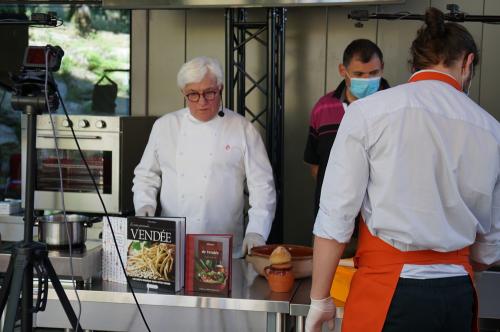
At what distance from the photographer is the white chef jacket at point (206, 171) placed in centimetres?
329

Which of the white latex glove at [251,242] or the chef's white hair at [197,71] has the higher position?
the chef's white hair at [197,71]

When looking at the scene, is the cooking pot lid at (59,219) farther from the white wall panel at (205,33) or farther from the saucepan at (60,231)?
the white wall panel at (205,33)

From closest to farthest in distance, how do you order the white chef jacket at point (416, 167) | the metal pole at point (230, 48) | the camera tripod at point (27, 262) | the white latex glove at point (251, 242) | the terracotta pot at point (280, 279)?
the white chef jacket at point (416, 167), the camera tripod at point (27, 262), the terracotta pot at point (280, 279), the white latex glove at point (251, 242), the metal pole at point (230, 48)

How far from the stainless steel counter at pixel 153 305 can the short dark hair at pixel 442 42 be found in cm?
86

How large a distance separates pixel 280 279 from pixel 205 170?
103cm

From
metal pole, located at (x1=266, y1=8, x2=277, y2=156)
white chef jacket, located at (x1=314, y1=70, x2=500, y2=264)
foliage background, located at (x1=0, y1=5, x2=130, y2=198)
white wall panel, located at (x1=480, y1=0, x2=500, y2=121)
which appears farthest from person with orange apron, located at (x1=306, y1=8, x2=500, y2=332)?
foliage background, located at (x1=0, y1=5, x2=130, y2=198)


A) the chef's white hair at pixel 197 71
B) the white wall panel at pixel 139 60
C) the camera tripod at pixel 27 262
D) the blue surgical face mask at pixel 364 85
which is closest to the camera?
the camera tripod at pixel 27 262

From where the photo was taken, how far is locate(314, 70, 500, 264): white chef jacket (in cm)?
176

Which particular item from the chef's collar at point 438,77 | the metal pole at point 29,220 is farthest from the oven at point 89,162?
the chef's collar at point 438,77

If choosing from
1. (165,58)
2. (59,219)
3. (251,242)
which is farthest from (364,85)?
(165,58)

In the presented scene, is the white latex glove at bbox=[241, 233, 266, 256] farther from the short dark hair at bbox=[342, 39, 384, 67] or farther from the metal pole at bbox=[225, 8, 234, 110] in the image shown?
the metal pole at bbox=[225, 8, 234, 110]

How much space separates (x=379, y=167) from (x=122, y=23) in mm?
3447

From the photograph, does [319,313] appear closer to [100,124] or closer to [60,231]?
[60,231]

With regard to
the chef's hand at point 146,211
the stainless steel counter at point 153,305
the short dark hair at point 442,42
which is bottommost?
the stainless steel counter at point 153,305
